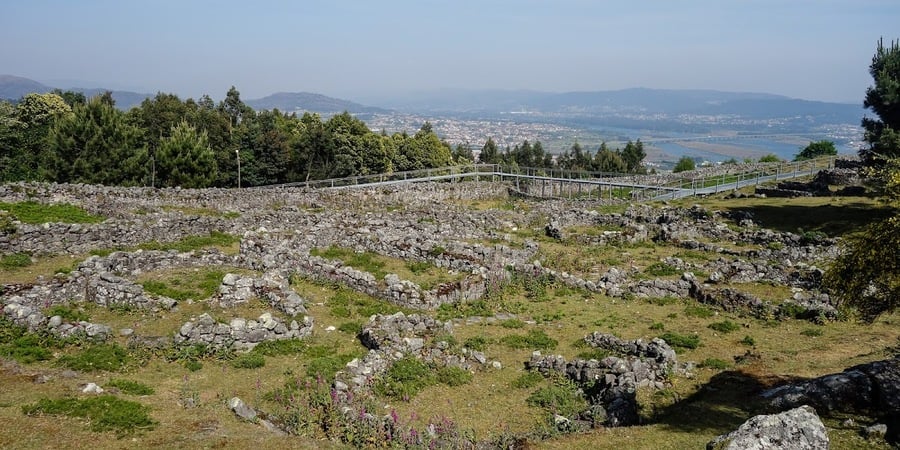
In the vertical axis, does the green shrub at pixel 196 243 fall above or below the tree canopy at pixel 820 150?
below

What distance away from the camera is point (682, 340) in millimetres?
18688

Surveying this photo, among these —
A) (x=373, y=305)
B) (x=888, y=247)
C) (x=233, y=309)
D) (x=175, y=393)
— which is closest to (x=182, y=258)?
(x=233, y=309)

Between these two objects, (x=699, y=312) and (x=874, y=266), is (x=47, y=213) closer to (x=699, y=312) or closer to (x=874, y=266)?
(x=699, y=312)

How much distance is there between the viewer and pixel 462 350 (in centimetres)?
1752

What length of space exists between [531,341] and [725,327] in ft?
23.6

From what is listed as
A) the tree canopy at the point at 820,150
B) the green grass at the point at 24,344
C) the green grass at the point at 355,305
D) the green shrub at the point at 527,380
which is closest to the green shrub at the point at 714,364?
the green shrub at the point at 527,380

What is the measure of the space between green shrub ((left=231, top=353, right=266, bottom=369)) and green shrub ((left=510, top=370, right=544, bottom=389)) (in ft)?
24.5

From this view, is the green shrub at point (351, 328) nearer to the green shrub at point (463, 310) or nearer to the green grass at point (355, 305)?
the green grass at point (355, 305)

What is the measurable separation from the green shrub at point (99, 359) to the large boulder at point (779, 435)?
597 inches

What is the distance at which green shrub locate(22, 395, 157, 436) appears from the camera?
1182 centimetres

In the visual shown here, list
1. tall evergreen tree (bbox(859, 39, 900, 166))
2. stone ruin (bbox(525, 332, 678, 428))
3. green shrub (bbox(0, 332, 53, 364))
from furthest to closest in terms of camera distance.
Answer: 1. tall evergreen tree (bbox(859, 39, 900, 166))
2. green shrub (bbox(0, 332, 53, 364))
3. stone ruin (bbox(525, 332, 678, 428))

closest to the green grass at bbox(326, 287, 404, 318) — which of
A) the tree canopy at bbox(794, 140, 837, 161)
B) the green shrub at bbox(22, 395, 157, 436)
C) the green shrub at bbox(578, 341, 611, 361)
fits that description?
the green shrub at bbox(578, 341, 611, 361)

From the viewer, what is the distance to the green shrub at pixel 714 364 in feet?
54.4

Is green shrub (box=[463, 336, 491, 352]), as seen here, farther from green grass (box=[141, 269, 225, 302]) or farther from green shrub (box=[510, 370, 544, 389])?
green grass (box=[141, 269, 225, 302])
